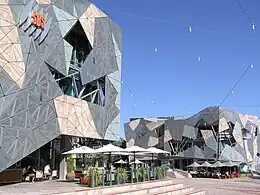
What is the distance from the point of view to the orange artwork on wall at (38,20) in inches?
830

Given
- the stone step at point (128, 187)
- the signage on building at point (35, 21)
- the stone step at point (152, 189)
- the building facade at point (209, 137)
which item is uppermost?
the signage on building at point (35, 21)

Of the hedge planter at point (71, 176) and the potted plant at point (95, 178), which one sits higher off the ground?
the potted plant at point (95, 178)

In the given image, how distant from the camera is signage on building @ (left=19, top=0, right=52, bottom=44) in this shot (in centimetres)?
2049

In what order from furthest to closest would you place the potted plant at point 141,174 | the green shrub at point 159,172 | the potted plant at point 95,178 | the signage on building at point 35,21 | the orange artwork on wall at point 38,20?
the green shrub at point 159,172
the potted plant at point 141,174
the orange artwork on wall at point 38,20
the signage on building at point 35,21
the potted plant at point 95,178

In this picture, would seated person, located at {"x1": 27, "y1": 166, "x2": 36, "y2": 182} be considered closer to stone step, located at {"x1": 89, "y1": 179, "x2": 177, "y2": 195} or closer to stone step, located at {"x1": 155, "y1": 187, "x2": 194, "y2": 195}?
stone step, located at {"x1": 89, "y1": 179, "x2": 177, "y2": 195}

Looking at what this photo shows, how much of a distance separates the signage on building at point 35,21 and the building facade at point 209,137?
44.5 metres

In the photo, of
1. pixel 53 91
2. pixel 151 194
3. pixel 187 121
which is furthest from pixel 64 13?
pixel 187 121

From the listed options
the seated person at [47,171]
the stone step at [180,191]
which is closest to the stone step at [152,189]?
the stone step at [180,191]

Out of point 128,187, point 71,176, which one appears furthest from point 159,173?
point 71,176

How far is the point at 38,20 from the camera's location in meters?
21.5

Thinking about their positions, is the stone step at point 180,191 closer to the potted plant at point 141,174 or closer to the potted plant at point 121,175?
the potted plant at point 141,174

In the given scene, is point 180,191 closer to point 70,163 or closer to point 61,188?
point 61,188

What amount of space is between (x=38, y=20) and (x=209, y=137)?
46225mm

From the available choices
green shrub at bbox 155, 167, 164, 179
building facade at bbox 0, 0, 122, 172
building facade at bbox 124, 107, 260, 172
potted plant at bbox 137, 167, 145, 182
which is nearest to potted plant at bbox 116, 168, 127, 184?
potted plant at bbox 137, 167, 145, 182
